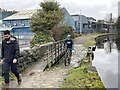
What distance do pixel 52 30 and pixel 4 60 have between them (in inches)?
932

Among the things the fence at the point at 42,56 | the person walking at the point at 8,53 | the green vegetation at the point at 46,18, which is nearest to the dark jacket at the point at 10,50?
the person walking at the point at 8,53

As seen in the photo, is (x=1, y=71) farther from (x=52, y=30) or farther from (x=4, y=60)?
(x=52, y=30)

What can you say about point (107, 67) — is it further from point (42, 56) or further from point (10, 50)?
point (10, 50)

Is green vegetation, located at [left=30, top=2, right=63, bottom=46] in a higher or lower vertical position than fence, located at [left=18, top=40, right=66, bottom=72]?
higher

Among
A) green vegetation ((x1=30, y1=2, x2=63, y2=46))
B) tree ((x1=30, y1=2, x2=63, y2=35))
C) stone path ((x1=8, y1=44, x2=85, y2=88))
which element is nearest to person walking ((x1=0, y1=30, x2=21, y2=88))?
stone path ((x1=8, y1=44, x2=85, y2=88))

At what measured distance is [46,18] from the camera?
29.2 meters

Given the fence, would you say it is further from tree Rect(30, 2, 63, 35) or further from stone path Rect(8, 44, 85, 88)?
tree Rect(30, 2, 63, 35)

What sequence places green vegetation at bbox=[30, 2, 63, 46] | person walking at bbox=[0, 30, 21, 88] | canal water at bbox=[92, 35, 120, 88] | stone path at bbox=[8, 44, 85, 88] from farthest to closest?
green vegetation at bbox=[30, 2, 63, 46] → canal water at bbox=[92, 35, 120, 88] → stone path at bbox=[8, 44, 85, 88] → person walking at bbox=[0, 30, 21, 88]

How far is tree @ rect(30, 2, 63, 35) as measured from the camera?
2900 centimetres

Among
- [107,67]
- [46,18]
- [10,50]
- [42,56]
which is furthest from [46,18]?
[10,50]

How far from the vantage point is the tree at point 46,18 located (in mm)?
29000

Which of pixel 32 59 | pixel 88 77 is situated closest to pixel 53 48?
pixel 32 59

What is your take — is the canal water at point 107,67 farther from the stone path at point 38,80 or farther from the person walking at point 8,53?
the person walking at point 8,53

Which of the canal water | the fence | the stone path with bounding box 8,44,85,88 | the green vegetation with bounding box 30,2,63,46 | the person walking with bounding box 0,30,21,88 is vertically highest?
the green vegetation with bounding box 30,2,63,46
